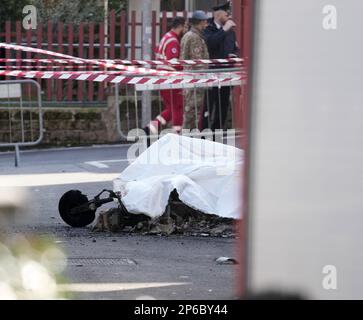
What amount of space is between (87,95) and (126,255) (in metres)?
8.66

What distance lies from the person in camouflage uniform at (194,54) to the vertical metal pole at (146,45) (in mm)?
676

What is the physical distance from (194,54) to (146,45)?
1.10 metres

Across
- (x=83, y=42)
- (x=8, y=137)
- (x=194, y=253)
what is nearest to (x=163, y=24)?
(x=83, y=42)

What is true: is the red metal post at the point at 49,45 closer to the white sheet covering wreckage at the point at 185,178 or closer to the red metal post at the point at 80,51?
the red metal post at the point at 80,51

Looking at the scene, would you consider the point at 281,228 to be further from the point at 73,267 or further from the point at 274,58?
the point at 73,267

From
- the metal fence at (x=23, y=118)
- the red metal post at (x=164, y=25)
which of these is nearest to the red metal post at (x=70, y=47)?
the metal fence at (x=23, y=118)

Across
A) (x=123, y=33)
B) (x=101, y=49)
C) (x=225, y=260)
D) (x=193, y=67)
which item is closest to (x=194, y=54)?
(x=193, y=67)

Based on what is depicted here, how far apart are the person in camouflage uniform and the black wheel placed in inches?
185

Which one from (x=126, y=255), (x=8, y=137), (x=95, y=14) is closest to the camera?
(x=126, y=255)

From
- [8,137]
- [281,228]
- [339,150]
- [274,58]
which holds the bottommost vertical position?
[8,137]

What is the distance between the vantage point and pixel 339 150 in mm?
3617

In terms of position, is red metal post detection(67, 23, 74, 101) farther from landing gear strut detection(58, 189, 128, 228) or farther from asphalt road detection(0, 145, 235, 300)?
landing gear strut detection(58, 189, 128, 228)

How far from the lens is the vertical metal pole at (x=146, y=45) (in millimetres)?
14312
